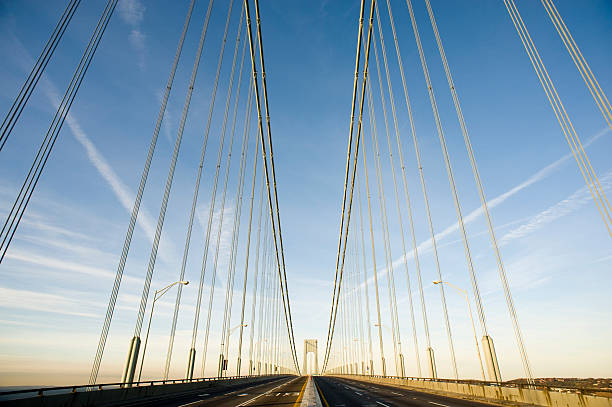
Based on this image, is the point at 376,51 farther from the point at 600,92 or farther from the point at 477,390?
the point at 477,390

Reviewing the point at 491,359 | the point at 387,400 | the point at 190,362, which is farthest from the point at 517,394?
the point at 190,362

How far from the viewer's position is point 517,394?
14.2m

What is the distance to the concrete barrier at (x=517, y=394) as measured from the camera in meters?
10.4

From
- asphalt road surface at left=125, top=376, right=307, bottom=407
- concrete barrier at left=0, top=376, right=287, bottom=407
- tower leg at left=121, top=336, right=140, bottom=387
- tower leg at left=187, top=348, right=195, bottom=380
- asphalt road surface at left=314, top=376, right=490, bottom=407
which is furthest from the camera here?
tower leg at left=187, top=348, right=195, bottom=380

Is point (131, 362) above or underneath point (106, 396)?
above

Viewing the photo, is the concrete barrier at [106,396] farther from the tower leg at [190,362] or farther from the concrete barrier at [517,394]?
the concrete barrier at [517,394]

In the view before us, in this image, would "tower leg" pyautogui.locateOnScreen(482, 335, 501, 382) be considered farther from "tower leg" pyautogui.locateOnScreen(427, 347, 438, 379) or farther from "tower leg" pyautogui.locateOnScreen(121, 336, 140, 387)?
"tower leg" pyautogui.locateOnScreen(121, 336, 140, 387)

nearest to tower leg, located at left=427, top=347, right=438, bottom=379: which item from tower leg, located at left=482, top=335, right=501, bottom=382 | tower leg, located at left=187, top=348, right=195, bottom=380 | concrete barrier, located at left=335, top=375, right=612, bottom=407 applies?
concrete barrier, located at left=335, top=375, right=612, bottom=407

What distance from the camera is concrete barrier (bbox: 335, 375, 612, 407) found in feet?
34.0

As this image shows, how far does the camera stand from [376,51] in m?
30.2

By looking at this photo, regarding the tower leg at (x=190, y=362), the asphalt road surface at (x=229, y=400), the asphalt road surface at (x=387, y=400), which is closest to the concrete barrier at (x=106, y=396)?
the tower leg at (x=190, y=362)

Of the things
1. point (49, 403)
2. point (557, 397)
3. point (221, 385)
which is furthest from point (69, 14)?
point (221, 385)

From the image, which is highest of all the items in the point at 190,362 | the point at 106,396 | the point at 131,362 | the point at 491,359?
the point at 491,359

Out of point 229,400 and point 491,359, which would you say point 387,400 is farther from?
point 229,400
